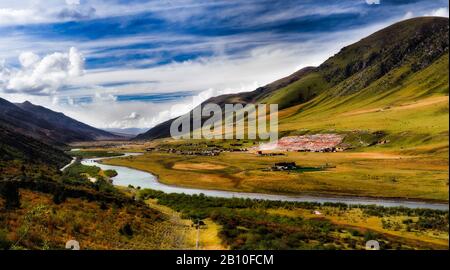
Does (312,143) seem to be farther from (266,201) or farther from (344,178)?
(266,201)

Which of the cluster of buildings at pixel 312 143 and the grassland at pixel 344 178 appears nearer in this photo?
the grassland at pixel 344 178

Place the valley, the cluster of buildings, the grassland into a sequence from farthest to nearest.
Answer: the cluster of buildings < the grassland < the valley

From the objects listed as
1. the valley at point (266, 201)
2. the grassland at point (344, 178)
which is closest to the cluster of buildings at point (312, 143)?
the valley at point (266, 201)

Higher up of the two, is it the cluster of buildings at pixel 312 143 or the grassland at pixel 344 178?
the cluster of buildings at pixel 312 143

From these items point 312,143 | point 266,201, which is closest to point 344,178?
point 266,201

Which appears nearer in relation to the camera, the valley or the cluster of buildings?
the valley

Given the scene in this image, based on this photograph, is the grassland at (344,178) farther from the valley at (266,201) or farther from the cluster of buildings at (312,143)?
the cluster of buildings at (312,143)

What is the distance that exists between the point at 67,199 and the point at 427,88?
7739 inches

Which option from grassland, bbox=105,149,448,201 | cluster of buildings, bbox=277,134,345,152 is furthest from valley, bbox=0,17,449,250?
cluster of buildings, bbox=277,134,345,152

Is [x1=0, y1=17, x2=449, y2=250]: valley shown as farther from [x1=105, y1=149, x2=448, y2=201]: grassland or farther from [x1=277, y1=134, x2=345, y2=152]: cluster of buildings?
[x1=277, y1=134, x2=345, y2=152]: cluster of buildings

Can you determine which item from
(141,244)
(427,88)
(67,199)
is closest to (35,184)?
(67,199)

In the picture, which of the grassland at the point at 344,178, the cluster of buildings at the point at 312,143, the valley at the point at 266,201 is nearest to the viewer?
the valley at the point at 266,201

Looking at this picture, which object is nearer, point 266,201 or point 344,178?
point 266,201
